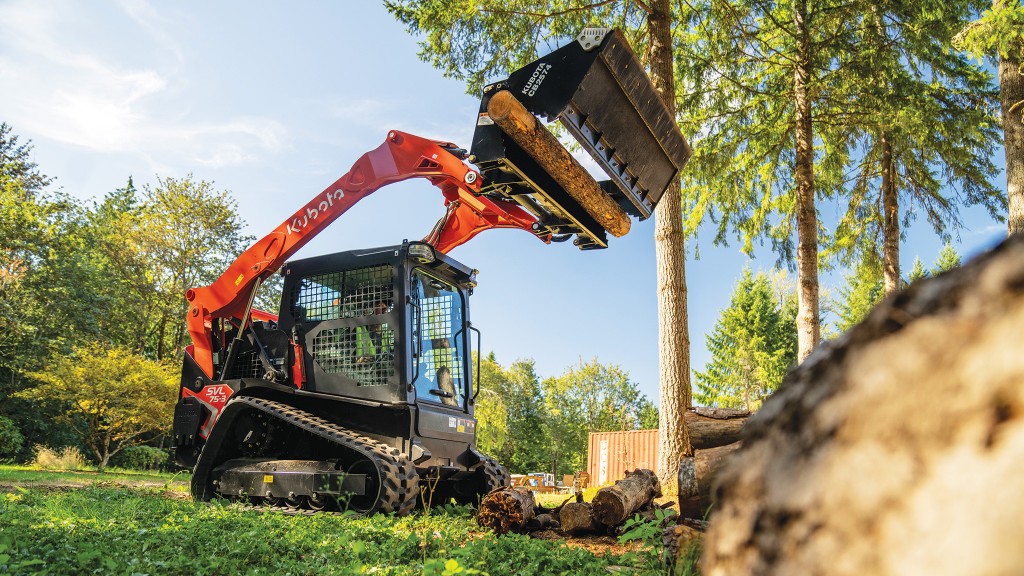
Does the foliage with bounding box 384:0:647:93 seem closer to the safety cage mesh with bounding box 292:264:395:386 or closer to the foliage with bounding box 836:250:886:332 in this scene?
the safety cage mesh with bounding box 292:264:395:386

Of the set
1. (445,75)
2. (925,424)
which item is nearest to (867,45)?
(445,75)

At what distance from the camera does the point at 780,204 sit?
47.4 ft

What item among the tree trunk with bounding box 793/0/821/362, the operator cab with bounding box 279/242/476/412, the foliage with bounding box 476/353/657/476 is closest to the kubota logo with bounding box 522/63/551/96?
the operator cab with bounding box 279/242/476/412

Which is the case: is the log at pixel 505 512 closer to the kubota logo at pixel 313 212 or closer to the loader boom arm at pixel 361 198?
the loader boom arm at pixel 361 198

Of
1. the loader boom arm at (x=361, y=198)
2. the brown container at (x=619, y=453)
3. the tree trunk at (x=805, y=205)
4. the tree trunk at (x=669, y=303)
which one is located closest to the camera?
the loader boom arm at (x=361, y=198)

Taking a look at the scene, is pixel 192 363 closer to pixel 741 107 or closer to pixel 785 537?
pixel 785 537

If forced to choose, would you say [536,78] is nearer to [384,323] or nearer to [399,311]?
[399,311]

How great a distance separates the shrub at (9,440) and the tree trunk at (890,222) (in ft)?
81.3

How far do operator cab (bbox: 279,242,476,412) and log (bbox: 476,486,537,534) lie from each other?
153 cm

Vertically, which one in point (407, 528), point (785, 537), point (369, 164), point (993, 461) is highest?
point (369, 164)

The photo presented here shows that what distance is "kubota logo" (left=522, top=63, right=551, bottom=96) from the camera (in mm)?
5535

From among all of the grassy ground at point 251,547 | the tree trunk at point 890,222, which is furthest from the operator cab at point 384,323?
the tree trunk at point 890,222

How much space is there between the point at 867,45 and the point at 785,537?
12.4 m

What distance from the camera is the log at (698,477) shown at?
370 cm
